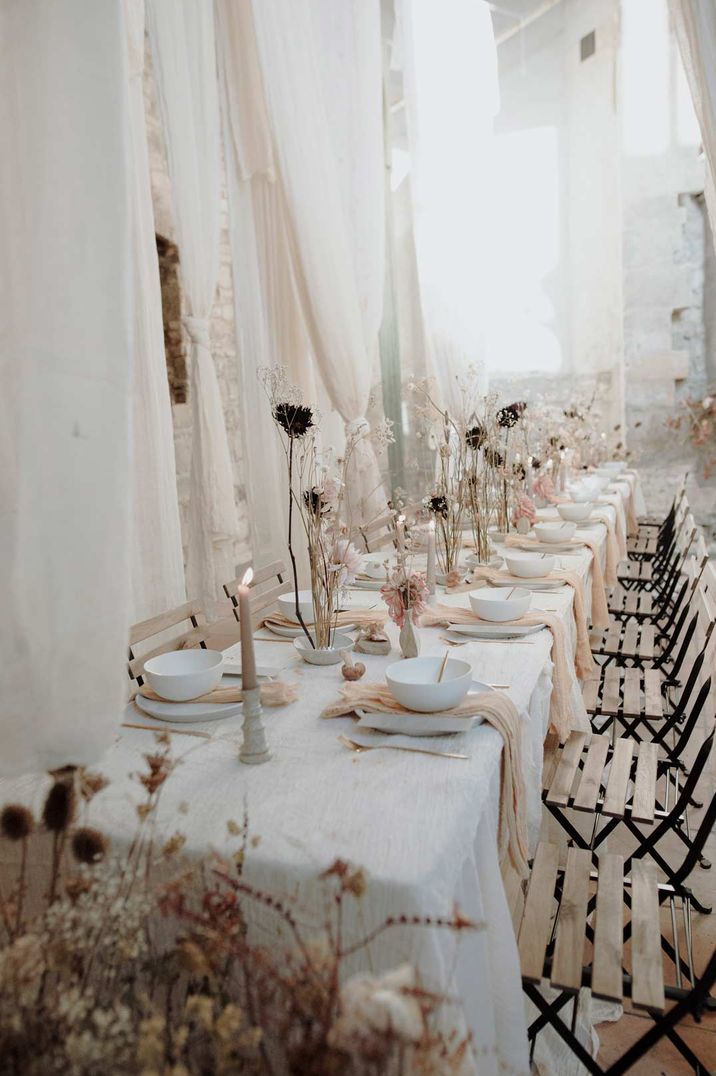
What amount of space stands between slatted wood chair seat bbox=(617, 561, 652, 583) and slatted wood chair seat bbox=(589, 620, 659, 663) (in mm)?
849

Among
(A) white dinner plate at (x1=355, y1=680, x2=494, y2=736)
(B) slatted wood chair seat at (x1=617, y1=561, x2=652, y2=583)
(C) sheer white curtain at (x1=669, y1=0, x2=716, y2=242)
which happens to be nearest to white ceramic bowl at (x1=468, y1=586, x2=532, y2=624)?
(A) white dinner plate at (x1=355, y1=680, x2=494, y2=736)

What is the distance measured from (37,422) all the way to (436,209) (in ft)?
17.5

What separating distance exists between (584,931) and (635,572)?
363 centimetres

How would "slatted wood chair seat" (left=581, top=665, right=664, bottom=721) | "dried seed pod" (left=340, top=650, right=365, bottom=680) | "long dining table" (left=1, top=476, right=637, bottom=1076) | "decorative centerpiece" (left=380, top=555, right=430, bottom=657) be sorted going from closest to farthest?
1. "long dining table" (left=1, top=476, right=637, bottom=1076)
2. "dried seed pod" (left=340, top=650, right=365, bottom=680)
3. "decorative centerpiece" (left=380, top=555, right=430, bottom=657)
4. "slatted wood chair seat" (left=581, top=665, right=664, bottom=721)

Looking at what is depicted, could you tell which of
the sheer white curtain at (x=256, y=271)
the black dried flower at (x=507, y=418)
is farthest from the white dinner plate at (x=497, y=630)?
the sheer white curtain at (x=256, y=271)

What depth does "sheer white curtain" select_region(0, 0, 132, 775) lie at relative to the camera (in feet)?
3.90

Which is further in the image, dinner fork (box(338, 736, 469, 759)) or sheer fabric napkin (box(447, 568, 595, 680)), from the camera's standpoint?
sheer fabric napkin (box(447, 568, 595, 680))

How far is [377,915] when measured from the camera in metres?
1.09

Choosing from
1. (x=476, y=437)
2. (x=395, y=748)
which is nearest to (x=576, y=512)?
(x=476, y=437)

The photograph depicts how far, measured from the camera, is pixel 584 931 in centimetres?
155

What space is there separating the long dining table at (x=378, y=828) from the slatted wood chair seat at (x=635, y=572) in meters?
3.17

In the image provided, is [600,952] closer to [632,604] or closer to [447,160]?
[632,604]

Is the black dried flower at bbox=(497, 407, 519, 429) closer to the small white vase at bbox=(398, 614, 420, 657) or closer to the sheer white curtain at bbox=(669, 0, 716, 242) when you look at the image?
the small white vase at bbox=(398, 614, 420, 657)

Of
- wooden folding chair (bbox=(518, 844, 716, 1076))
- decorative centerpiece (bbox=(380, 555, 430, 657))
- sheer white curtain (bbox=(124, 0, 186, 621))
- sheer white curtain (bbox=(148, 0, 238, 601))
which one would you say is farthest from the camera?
sheer white curtain (bbox=(148, 0, 238, 601))
